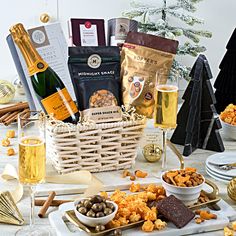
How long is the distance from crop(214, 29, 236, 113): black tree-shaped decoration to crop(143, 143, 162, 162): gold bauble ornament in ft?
1.97

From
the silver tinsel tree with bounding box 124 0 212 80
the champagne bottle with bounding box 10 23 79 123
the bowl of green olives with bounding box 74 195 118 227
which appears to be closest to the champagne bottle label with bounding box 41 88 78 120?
the champagne bottle with bounding box 10 23 79 123

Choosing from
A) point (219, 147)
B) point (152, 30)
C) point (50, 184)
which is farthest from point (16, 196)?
point (152, 30)

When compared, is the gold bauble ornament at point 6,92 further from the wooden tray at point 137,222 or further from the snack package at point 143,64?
the wooden tray at point 137,222

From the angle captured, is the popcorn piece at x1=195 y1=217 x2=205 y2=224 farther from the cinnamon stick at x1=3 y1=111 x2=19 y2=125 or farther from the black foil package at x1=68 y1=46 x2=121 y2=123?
the cinnamon stick at x1=3 y1=111 x2=19 y2=125

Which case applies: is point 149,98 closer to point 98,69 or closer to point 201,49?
point 98,69

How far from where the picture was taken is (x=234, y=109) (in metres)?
2.22

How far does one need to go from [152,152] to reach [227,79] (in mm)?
638

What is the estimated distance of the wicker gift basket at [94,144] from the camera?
1.74 meters

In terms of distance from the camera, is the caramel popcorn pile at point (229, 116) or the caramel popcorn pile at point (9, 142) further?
the caramel popcorn pile at point (229, 116)

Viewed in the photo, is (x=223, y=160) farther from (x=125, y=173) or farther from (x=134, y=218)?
(x=134, y=218)

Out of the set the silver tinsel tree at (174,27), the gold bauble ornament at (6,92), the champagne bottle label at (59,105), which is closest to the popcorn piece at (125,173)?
the champagne bottle label at (59,105)

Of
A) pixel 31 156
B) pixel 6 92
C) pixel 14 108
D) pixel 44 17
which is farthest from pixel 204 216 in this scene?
pixel 44 17

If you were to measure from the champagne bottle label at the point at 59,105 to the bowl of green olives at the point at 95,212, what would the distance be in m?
0.44

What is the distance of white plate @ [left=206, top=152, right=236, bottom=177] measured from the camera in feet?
5.96
